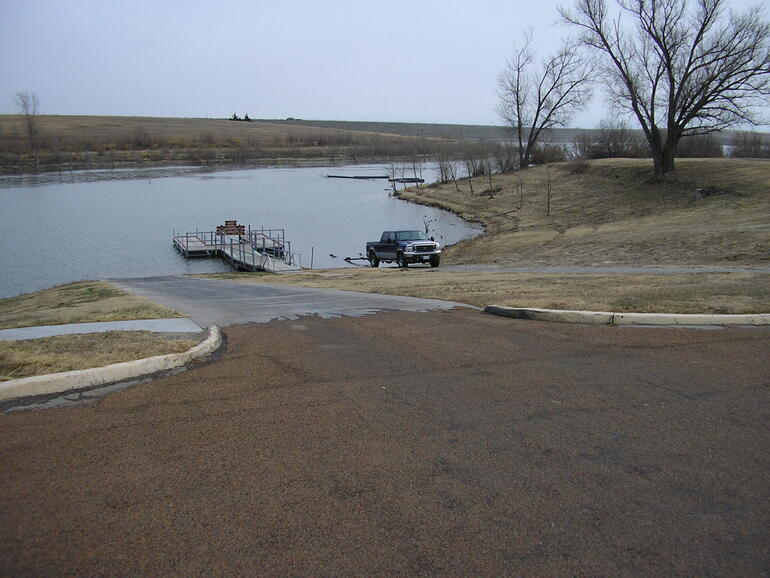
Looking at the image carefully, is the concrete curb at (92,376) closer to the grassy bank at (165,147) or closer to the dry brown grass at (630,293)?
the dry brown grass at (630,293)

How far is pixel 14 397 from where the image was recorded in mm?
6184

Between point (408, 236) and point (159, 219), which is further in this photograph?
point (159, 219)

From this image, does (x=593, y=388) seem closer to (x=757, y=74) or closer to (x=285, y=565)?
(x=285, y=565)

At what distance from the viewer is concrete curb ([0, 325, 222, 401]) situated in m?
6.23

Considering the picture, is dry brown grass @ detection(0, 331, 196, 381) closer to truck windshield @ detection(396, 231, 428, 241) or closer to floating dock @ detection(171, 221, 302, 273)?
truck windshield @ detection(396, 231, 428, 241)

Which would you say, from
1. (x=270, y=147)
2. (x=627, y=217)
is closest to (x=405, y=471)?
(x=627, y=217)

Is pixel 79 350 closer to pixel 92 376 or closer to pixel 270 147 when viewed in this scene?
Result: pixel 92 376

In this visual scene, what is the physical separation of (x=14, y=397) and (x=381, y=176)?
374 ft

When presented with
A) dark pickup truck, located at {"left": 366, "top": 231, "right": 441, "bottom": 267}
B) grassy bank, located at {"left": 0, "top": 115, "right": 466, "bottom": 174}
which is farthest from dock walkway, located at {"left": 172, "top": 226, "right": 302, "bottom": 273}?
grassy bank, located at {"left": 0, "top": 115, "right": 466, "bottom": 174}

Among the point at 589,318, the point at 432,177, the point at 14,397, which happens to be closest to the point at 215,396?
the point at 14,397

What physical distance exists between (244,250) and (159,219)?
21260mm

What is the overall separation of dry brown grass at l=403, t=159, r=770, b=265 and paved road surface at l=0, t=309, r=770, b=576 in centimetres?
1739

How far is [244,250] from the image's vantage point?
4638 cm

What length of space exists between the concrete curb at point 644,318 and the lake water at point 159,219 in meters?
30.7
